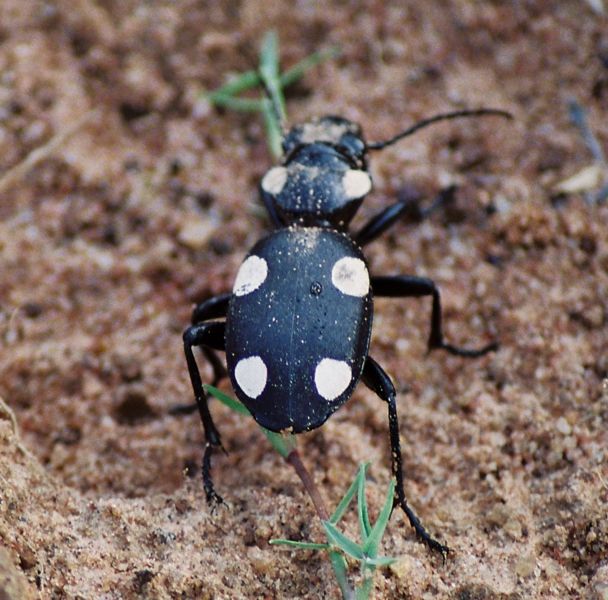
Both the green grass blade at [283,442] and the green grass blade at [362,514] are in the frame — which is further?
the green grass blade at [283,442]

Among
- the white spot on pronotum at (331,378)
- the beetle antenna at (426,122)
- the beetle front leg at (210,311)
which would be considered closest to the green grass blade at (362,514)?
the white spot on pronotum at (331,378)

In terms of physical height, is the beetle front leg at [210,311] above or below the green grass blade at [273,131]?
below

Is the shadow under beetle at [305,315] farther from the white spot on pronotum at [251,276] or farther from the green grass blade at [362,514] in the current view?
the green grass blade at [362,514]

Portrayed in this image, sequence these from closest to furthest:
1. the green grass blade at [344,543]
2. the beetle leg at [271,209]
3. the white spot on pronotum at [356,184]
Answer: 1. the green grass blade at [344,543]
2. the white spot on pronotum at [356,184]
3. the beetle leg at [271,209]

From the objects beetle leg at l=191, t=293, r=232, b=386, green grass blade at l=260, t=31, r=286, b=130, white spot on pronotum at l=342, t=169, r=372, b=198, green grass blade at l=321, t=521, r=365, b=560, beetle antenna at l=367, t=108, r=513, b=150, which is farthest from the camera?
green grass blade at l=260, t=31, r=286, b=130

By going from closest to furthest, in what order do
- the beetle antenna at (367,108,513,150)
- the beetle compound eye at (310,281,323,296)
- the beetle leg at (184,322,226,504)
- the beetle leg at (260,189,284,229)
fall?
the beetle compound eye at (310,281,323,296) < the beetle leg at (184,322,226,504) < the beetle leg at (260,189,284,229) < the beetle antenna at (367,108,513,150)

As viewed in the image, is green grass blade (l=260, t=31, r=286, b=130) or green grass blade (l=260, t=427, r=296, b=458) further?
green grass blade (l=260, t=31, r=286, b=130)

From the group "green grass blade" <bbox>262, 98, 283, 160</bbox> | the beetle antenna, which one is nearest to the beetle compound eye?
the beetle antenna

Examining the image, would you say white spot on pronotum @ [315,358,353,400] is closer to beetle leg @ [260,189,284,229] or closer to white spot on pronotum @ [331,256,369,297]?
white spot on pronotum @ [331,256,369,297]
